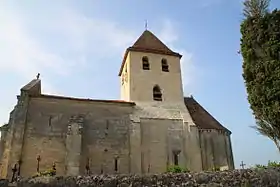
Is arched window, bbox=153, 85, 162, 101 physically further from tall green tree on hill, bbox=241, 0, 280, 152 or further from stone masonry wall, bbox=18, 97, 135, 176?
tall green tree on hill, bbox=241, 0, 280, 152

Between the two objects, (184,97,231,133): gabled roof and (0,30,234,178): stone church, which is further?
(184,97,231,133): gabled roof

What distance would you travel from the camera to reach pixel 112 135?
69.7 feet

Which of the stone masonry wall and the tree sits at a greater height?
the tree

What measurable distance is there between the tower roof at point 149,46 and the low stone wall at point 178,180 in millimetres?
14954

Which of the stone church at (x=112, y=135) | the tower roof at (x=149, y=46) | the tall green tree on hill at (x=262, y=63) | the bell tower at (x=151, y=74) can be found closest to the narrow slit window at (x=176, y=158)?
the stone church at (x=112, y=135)

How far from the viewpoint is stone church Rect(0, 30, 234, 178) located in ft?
64.2

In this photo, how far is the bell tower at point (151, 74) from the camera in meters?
24.4

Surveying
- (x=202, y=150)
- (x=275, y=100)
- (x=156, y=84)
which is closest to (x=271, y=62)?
(x=275, y=100)

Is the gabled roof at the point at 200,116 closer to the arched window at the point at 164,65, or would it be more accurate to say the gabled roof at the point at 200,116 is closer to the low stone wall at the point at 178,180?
the arched window at the point at 164,65

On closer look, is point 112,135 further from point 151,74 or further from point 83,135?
point 151,74

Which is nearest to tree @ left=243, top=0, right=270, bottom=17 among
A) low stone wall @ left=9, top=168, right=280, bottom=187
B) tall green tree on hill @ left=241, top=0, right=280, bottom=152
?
tall green tree on hill @ left=241, top=0, right=280, bottom=152

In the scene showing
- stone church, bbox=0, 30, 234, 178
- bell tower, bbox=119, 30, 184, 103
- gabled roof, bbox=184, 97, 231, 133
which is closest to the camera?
stone church, bbox=0, 30, 234, 178

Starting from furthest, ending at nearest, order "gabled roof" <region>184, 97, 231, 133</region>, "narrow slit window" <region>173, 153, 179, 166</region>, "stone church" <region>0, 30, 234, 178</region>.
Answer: "gabled roof" <region>184, 97, 231, 133</region> < "narrow slit window" <region>173, 153, 179, 166</region> < "stone church" <region>0, 30, 234, 178</region>

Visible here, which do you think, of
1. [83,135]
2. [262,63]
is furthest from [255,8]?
[83,135]
